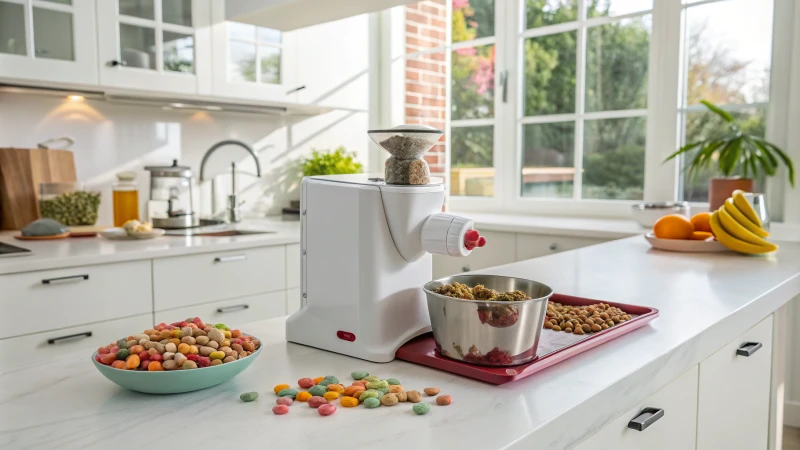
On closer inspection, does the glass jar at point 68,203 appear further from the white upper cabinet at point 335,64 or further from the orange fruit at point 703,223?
the orange fruit at point 703,223

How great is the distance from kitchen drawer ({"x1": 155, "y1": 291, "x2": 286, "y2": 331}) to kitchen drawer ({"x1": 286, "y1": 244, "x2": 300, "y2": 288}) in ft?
0.21

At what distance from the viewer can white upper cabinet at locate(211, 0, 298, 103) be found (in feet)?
9.59

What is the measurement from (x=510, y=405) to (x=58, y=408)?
22.1 inches

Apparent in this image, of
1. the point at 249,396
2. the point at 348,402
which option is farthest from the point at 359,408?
the point at 249,396

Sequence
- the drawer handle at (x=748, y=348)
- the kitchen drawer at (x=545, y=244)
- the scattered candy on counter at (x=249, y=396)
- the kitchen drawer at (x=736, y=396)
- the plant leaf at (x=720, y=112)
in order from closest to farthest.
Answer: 1. the scattered candy on counter at (x=249, y=396)
2. the kitchen drawer at (x=736, y=396)
3. the drawer handle at (x=748, y=348)
4. the plant leaf at (x=720, y=112)
5. the kitchen drawer at (x=545, y=244)

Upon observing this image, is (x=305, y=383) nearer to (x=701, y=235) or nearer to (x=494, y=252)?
(x=701, y=235)

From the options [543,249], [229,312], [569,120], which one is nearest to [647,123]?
[569,120]

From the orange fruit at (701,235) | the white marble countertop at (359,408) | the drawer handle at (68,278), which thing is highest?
the orange fruit at (701,235)

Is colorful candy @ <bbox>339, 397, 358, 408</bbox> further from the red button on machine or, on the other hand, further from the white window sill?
the white window sill

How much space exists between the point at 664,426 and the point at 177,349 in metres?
0.78

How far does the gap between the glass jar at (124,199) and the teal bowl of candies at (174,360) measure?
7.19 feet

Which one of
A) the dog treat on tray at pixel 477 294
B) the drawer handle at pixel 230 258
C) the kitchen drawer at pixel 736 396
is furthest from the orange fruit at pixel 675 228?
the drawer handle at pixel 230 258

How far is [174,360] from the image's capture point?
803mm

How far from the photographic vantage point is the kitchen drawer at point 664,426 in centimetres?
89
